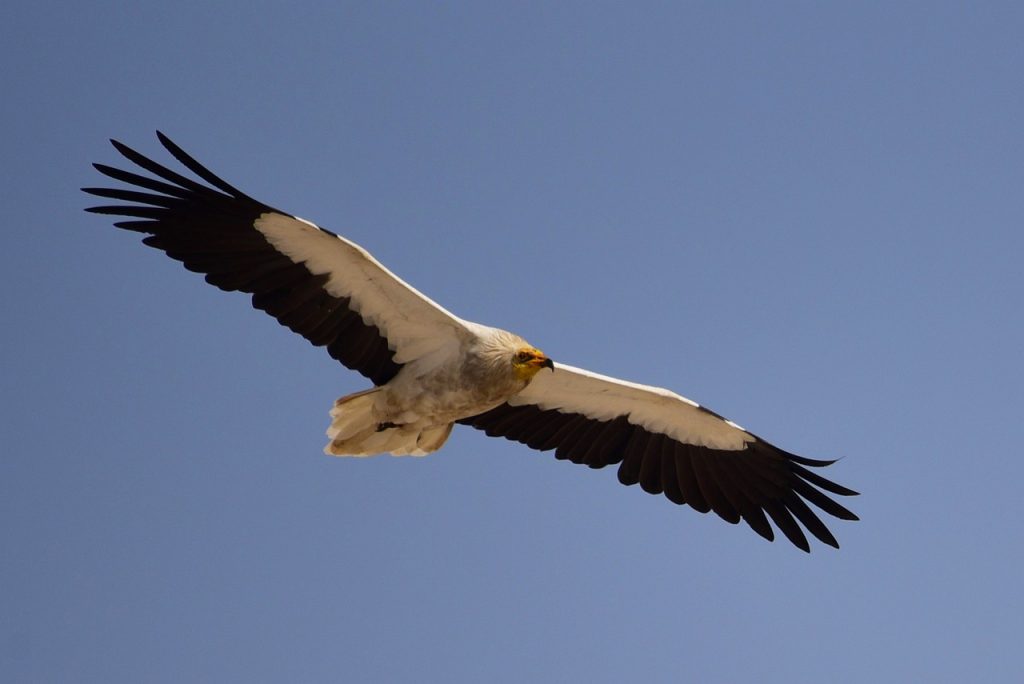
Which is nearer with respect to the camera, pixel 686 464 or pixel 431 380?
pixel 431 380

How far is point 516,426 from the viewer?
11328 millimetres

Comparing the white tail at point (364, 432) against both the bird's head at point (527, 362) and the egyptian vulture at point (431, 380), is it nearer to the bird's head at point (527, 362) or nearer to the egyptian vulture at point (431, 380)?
the egyptian vulture at point (431, 380)

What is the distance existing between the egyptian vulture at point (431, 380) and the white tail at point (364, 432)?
10 mm

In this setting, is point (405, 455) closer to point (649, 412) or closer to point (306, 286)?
point (306, 286)

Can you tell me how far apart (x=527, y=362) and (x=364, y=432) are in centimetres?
140

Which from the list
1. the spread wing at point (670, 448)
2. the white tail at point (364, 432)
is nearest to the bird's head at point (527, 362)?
the white tail at point (364, 432)

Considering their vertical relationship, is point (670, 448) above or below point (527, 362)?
above

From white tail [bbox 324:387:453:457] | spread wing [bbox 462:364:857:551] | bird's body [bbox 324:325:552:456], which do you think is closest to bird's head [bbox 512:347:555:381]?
bird's body [bbox 324:325:552:456]

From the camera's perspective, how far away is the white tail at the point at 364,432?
1009cm

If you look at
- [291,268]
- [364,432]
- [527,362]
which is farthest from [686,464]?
[291,268]

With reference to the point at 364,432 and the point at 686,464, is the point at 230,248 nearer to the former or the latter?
the point at 364,432

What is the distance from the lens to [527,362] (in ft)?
32.1

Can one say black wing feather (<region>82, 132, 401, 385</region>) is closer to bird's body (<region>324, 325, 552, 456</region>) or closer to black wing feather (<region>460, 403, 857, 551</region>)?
bird's body (<region>324, 325, 552, 456</region>)

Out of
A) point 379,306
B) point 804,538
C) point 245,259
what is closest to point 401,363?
point 379,306
